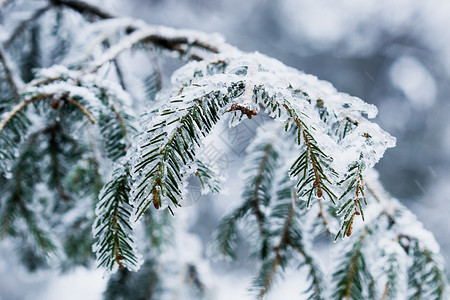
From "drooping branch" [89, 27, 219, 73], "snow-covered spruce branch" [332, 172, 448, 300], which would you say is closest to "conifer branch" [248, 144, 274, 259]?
"snow-covered spruce branch" [332, 172, 448, 300]

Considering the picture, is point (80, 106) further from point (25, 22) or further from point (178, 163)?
point (25, 22)

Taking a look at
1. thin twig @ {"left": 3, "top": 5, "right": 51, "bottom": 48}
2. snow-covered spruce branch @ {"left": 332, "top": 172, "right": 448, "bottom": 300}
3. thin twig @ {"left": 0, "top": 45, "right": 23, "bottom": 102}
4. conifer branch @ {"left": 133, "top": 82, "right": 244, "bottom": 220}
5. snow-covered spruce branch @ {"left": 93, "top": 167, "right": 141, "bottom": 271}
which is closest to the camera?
conifer branch @ {"left": 133, "top": 82, "right": 244, "bottom": 220}

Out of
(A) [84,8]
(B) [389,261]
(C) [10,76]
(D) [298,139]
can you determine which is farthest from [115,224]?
(A) [84,8]

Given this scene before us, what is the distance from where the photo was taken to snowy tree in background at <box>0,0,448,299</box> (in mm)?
531

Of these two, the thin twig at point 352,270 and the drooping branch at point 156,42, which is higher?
the drooping branch at point 156,42

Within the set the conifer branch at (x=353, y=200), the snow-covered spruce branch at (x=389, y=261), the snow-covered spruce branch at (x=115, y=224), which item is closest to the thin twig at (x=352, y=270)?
the snow-covered spruce branch at (x=389, y=261)

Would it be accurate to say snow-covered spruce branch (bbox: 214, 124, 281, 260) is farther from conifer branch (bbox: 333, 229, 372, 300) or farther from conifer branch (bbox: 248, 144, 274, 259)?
conifer branch (bbox: 333, 229, 372, 300)

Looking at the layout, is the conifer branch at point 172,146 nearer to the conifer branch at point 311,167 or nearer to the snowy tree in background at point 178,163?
the snowy tree in background at point 178,163

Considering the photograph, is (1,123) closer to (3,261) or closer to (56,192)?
(56,192)

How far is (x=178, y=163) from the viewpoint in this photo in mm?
527

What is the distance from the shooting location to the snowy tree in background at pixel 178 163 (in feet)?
1.74

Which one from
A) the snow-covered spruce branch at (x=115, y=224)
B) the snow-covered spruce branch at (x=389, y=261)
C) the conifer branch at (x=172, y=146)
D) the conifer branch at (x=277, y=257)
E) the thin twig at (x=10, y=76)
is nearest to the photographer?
the conifer branch at (x=172, y=146)

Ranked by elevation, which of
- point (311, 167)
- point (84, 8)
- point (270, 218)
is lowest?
point (311, 167)

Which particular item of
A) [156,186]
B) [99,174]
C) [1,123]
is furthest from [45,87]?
[156,186]
